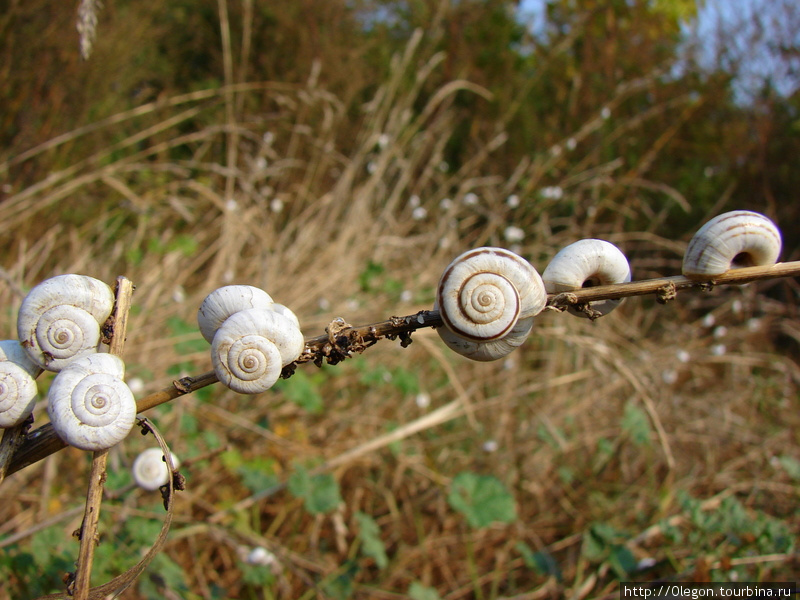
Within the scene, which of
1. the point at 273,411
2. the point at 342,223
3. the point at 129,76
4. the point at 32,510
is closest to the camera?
the point at 32,510

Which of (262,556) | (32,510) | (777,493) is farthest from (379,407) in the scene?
(777,493)

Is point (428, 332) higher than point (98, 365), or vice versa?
point (428, 332)

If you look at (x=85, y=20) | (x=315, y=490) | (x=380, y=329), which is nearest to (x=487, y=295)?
(x=380, y=329)

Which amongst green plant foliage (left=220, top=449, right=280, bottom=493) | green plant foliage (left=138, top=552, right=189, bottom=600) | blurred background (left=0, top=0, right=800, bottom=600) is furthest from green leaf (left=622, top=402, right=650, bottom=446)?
green plant foliage (left=138, top=552, right=189, bottom=600)

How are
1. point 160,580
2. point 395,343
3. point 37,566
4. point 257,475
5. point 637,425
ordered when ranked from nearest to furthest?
point 37,566, point 160,580, point 257,475, point 637,425, point 395,343

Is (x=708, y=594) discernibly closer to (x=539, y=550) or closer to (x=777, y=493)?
(x=539, y=550)

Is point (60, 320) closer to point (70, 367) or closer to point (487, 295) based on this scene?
point (70, 367)

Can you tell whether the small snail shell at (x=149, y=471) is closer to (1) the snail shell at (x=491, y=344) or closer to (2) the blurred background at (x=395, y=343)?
(2) the blurred background at (x=395, y=343)
